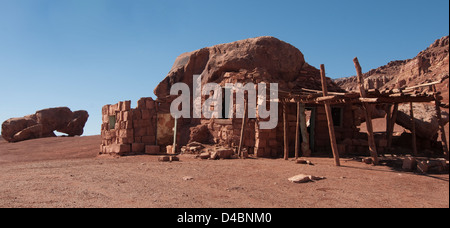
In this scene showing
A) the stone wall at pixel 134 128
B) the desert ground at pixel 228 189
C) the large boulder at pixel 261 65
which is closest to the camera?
the desert ground at pixel 228 189

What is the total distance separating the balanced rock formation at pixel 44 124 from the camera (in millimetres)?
22672

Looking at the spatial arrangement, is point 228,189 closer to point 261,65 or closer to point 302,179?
point 302,179

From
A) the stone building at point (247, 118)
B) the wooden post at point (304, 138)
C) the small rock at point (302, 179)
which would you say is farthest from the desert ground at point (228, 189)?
the stone building at point (247, 118)

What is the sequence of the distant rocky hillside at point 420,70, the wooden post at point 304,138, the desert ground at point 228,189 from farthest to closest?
the distant rocky hillside at point 420,70 < the wooden post at point 304,138 < the desert ground at point 228,189

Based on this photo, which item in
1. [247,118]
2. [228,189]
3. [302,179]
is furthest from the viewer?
[247,118]

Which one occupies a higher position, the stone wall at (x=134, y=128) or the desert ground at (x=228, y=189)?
the stone wall at (x=134, y=128)

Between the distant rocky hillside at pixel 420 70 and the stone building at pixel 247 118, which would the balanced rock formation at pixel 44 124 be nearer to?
the stone building at pixel 247 118

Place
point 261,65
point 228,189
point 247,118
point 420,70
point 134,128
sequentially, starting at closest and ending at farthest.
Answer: point 228,189 → point 247,118 → point 261,65 → point 134,128 → point 420,70

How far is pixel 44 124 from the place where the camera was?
77.5 feet

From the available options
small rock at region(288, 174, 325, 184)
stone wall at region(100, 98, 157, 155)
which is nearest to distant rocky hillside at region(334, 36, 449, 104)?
stone wall at region(100, 98, 157, 155)

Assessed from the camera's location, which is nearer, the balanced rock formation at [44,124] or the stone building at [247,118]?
the stone building at [247,118]

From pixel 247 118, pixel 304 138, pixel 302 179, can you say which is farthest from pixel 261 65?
pixel 302 179
